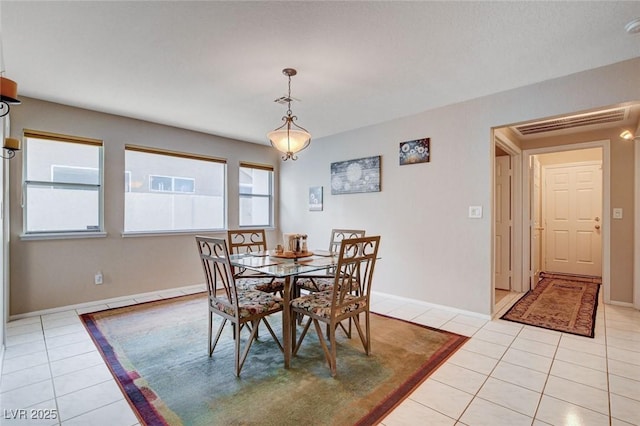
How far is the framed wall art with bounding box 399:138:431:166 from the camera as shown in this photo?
3693 millimetres

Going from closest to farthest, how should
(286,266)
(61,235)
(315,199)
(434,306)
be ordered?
(286,266) < (61,235) < (434,306) < (315,199)

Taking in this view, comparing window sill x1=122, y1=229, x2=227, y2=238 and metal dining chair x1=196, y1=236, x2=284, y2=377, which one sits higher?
window sill x1=122, y1=229, x2=227, y2=238

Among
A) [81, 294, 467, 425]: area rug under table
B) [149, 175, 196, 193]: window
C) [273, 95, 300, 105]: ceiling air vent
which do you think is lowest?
[81, 294, 467, 425]: area rug under table

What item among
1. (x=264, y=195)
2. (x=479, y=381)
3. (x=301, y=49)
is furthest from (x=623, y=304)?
(x=264, y=195)

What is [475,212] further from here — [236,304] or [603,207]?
[236,304]

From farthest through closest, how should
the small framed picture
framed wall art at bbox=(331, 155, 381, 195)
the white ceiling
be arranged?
the small framed picture, framed wall art at bbox=(331, 155, 381, 195), the white ceiling

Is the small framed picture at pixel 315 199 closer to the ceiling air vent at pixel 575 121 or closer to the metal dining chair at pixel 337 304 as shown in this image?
the metal dining chair at pixel 337 304

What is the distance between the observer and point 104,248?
376 centimetres

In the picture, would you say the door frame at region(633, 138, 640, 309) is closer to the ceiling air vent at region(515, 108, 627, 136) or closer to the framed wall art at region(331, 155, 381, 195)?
the ceiling air vent at region(515, 108, 627, 136)

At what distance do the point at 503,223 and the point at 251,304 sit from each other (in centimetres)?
409

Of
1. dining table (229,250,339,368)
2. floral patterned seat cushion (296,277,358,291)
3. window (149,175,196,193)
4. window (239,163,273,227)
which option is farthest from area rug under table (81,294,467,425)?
window (239,163,273,227)

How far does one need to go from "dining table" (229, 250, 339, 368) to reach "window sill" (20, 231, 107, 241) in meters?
2.14

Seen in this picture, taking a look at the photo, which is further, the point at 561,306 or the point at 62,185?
the point at 561,306

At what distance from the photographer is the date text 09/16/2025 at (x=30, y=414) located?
5.51ft
